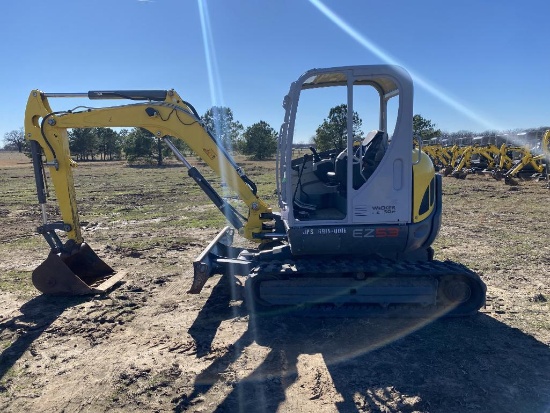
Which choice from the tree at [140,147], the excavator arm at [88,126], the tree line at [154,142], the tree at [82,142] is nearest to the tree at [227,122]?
the tree line at [154,142]

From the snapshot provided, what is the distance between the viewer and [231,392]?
3.82 meters

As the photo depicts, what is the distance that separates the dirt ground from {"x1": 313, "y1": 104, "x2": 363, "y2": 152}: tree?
94.6 inches

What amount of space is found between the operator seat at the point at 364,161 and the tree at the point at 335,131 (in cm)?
26

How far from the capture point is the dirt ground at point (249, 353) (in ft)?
12.1

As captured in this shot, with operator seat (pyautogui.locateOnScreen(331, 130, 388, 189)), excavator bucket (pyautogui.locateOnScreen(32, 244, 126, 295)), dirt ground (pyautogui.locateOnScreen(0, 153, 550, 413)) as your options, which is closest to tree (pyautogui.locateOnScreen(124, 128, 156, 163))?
dirt ground (pyautogui.locateOnScreen(0, 153, 550, 413))

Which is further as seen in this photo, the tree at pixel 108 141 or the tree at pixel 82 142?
the tree at pixel 108 141

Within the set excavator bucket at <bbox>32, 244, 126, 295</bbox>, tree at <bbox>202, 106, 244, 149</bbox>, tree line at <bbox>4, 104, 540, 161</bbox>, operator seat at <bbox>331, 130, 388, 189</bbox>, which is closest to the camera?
operator seat at <bbox>331, 130, 388, 189</bbox>

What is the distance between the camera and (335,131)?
5715 millimetres

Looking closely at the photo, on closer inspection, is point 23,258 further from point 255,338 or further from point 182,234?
point 255,338

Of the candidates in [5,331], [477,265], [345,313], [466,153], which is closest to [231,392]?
[345,313]

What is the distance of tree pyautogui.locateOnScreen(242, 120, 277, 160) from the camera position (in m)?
56.1

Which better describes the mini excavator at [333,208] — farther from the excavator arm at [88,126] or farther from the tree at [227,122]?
the tree at [227,122]

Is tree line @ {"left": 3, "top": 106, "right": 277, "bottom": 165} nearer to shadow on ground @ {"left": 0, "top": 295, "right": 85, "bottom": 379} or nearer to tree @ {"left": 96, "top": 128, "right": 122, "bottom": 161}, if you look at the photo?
tree @ {"left": 96, "top": 128, "right": 122, "bottom": 161}

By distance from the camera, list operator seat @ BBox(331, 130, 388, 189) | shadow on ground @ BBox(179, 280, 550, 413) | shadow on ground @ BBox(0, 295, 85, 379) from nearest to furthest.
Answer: shadow on ground @ BBox(179, 280, 550, 413)
shadow on ground @ BBox(0, 295, 85, 379)
operator seat @ BBox(331, 130, 388, 189)
